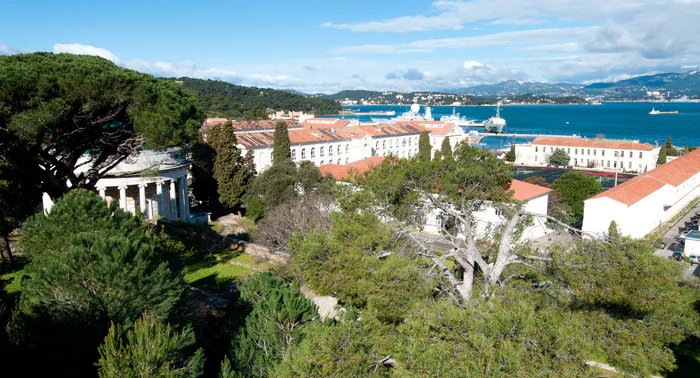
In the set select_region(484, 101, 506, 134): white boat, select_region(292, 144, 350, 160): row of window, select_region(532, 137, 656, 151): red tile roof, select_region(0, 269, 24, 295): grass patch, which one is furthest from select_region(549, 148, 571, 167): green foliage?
select_region(484, 101, 506, 134): white boat

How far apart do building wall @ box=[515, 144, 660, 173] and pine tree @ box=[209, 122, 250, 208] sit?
2246 inches

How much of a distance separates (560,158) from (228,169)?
56438 millimetres

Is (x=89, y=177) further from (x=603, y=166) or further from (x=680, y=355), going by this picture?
(x=603, y=166)

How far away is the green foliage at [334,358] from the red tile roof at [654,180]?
101 feet

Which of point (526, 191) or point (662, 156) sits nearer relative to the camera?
point (526, 191)

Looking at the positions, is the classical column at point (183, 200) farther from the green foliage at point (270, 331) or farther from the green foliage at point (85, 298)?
the green foliage at point (270, 331)

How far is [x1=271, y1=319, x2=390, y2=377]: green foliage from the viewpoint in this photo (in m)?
8.14

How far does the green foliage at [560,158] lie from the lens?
7469 centimetres

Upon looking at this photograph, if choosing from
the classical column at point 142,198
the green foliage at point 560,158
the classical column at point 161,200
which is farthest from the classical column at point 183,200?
the green foliage at point 560,158

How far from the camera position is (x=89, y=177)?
2025 cm

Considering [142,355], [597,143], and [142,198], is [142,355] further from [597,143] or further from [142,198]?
[597,143]

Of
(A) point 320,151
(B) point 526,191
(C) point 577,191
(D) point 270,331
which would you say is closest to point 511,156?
(A) point 320,151

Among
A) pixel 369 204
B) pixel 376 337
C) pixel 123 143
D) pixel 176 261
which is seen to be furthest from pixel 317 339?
pixel 123 143

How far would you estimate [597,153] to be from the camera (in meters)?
74.8
